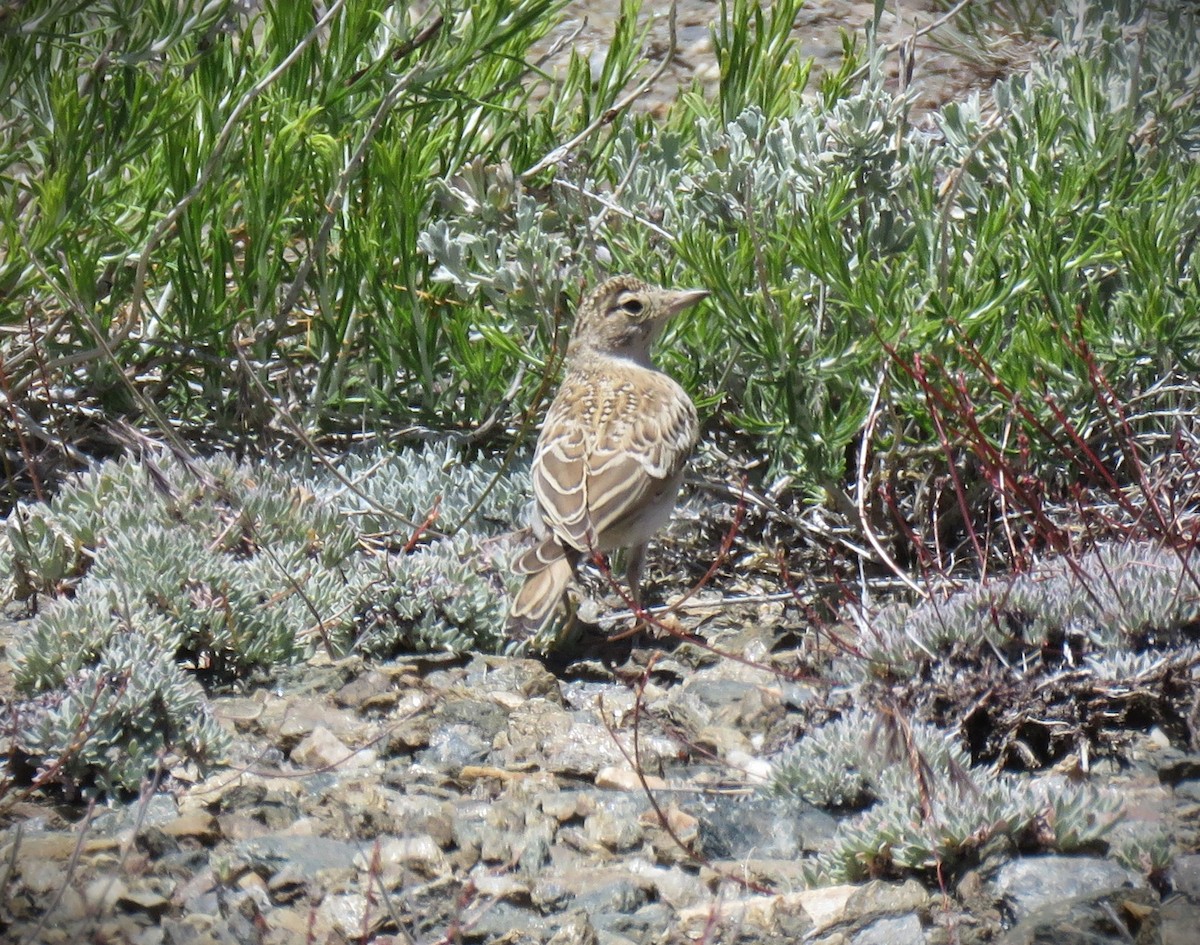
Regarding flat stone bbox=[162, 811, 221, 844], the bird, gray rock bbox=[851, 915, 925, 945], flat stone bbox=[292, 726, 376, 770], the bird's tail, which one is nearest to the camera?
gray rock bbox=[851, 915, 925, 945]

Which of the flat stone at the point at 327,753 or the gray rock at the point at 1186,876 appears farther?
the flat stone at the point at 327,753

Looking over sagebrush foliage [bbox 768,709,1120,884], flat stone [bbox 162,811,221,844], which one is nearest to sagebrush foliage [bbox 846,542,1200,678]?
sagebrush foliage [bbox 768,709,1120,884]

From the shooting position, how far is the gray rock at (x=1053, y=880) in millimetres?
3365

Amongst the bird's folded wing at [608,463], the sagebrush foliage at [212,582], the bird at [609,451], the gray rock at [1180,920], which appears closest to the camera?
the gray rock at [1180,920]

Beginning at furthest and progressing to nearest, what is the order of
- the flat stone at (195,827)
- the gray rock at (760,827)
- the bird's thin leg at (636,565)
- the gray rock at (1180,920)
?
the bird's thin leg at (636,565)
the gray rock at (760,827)
the flat stone at (195,827)
the gray rock at (1180,920)

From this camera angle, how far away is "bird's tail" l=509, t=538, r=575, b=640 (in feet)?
16.0

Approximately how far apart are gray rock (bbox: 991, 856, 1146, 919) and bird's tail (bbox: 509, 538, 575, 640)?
1.88m

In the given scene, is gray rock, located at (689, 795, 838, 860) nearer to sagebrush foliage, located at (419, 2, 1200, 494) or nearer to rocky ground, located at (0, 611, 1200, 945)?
rocky ground, located at (0, 611, 1200, 945)

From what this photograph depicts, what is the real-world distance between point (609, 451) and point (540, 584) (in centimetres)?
67

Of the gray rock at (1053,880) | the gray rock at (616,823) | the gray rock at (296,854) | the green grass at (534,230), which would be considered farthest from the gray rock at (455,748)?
the gray rock at (1053,880)

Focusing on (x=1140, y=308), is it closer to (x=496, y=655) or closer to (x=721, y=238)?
(x=721, y=238)

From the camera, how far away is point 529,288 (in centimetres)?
587

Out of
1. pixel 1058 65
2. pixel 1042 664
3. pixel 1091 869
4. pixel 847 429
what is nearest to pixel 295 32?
pixel 847 429

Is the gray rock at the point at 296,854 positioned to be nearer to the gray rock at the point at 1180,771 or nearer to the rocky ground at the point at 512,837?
the rocky ground at the point at 512,837
